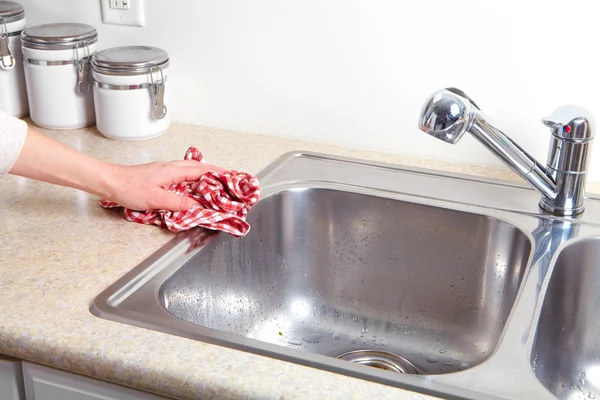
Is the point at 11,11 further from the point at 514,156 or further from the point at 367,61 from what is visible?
the point at 514,156

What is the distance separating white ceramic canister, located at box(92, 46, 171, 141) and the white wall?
0.31 feet

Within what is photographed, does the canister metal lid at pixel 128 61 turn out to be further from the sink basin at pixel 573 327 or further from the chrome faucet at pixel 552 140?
the sink basin at pixel 573 327

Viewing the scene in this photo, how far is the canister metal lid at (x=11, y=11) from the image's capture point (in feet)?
4.90

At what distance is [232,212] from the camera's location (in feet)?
3.69

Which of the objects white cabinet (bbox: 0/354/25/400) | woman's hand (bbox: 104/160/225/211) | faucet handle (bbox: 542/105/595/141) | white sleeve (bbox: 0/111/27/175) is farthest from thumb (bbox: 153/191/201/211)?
faucet handle (bbox: 542/105/595/141)

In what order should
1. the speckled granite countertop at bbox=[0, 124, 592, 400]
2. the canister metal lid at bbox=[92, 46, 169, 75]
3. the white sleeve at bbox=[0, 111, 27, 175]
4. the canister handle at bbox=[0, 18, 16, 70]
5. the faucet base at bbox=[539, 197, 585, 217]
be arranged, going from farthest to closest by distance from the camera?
1. the canister handle at bbox=[0, 18, 16, 70]
2. the canister metal lid at bbox=[92, 46, 169, 75]
3. the faucet base at bbox=[539, 197, 585, 217]
4. the white sleeve at bbox=[0, 111, 27, 175]
5. the speckled granite countertop at bbox=[0, 124, 592, 400]

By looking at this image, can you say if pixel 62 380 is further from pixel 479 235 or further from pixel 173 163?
pixel 479 235

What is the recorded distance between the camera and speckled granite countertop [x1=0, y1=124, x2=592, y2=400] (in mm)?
777

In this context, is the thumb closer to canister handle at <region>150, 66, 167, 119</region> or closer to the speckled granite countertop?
the speckled granite countertop

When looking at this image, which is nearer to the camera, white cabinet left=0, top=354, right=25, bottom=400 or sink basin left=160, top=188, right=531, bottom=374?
white cabinet left=0, top=354, right=25, bottom=400

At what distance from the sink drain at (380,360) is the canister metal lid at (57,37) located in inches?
30.1

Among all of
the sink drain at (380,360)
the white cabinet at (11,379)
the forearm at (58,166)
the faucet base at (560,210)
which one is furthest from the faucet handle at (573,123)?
the white cabinet at (11,379)

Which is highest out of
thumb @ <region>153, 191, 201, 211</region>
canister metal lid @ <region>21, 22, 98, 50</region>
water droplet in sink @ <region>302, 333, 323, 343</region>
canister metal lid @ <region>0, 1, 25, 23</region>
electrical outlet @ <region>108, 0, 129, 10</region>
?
electrical outlet @ <region>108, 0, 129, 10</region>

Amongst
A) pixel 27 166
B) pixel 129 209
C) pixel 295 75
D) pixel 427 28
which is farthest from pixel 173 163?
pixel 427 28
